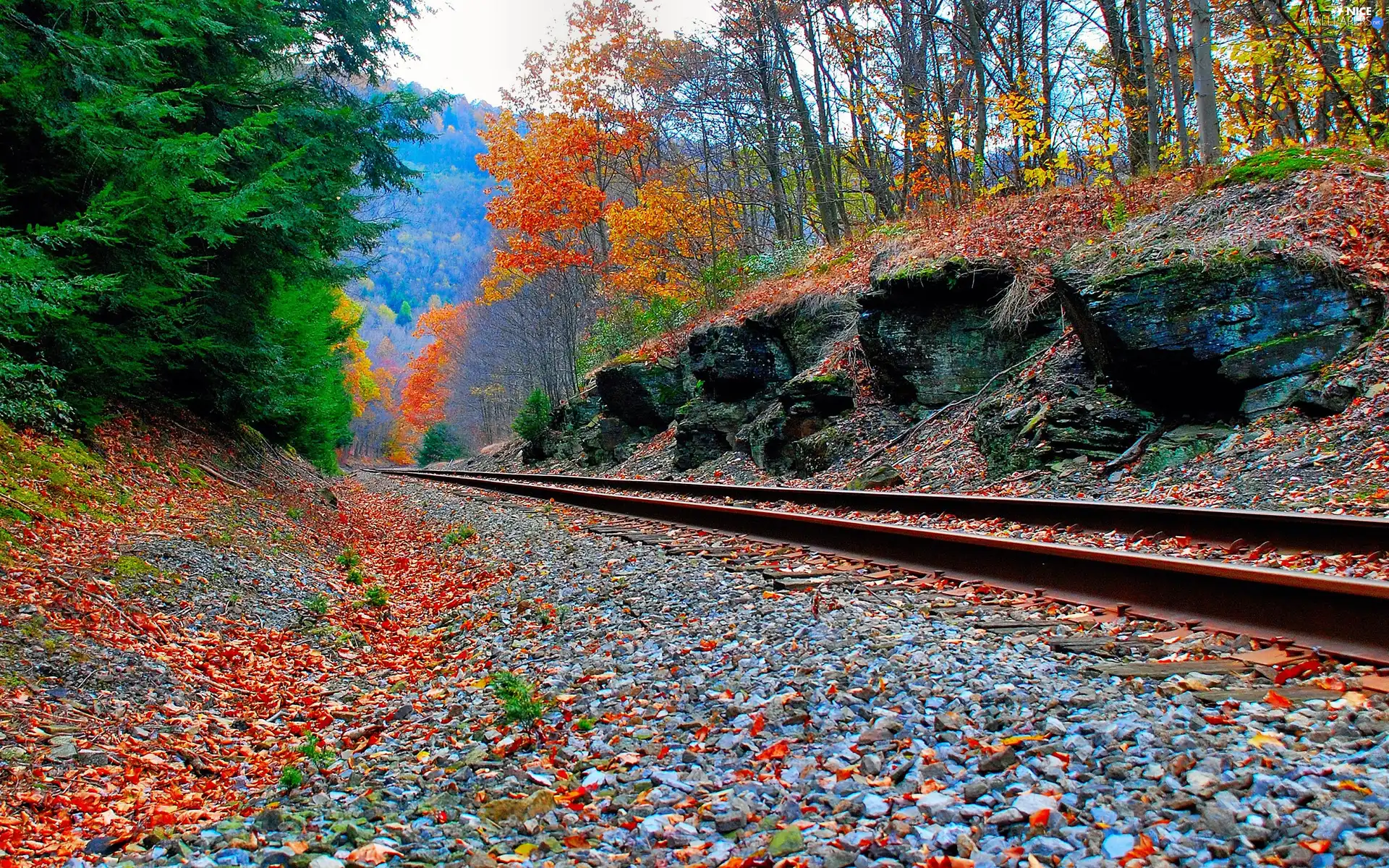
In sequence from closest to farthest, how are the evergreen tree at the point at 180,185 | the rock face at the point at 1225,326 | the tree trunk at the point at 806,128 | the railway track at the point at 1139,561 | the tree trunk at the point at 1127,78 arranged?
the railway track at the point at 1139,561 < the evergreen tree at the point at 180,185 < the rock face at the point at 1225,326 < the tree trunk at the point at 1127,78 < the tree trunk at the point at 806,128

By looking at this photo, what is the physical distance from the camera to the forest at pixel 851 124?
14.3 m

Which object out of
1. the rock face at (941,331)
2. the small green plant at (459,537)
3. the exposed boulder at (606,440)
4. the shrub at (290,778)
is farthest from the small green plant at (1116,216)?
the exposed boulder at (606,440)

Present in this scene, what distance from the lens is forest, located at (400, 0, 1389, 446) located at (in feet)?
46.8

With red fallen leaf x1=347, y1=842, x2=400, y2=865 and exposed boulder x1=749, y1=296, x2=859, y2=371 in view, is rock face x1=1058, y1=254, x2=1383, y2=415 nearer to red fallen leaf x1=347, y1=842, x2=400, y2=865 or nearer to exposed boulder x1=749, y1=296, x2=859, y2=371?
exposed boulder x1=749, y1=296, x2=859, y2=371

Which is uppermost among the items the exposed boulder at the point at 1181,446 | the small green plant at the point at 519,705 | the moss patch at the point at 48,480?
the moss patch at the point at 48,480

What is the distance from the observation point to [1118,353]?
8.90 m

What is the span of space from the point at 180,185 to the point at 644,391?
583 inches

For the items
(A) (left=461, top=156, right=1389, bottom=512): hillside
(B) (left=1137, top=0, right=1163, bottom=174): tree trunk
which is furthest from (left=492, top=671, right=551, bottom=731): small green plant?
(B) (left=1137, top=0, right=1163, bottom=174): tree trunk

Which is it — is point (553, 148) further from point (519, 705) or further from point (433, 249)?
point (433, 249)

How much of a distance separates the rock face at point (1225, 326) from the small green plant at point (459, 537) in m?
8.10

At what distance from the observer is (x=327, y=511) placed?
1362cm

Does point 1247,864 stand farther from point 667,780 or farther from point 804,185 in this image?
point 804,185

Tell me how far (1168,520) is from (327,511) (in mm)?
12597

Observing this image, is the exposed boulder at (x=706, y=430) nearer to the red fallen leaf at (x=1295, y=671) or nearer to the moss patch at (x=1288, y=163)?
the moss patch at (x=1288, y=163)
